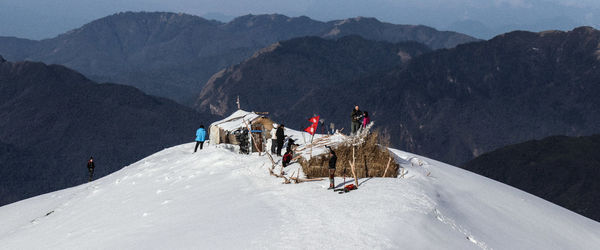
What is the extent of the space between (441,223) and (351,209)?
2.35 meters

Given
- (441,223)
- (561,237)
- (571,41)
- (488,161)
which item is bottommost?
(488,161)

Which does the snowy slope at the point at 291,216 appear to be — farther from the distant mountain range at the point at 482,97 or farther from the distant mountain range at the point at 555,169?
the distant mountain range at the point at 482,97

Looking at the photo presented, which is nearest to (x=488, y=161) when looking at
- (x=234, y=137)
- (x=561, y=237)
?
(x=234, y=137)

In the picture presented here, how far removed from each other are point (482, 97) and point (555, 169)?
285 ft

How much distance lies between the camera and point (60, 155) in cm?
13238

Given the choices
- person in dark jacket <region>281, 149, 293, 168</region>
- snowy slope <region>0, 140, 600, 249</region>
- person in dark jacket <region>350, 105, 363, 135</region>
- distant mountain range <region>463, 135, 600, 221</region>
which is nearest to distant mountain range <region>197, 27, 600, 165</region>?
distant mountain range <region>463, 135, 600, 221</region>

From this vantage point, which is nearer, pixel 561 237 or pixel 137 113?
pixel 561 237

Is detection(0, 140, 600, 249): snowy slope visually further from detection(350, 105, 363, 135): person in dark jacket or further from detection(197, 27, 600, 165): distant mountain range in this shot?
detection(197, 27, 600, 165): distant mountain range

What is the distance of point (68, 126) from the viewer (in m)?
142

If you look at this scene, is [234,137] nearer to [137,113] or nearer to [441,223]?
[441,223]

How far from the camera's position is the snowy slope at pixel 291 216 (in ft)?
43.6

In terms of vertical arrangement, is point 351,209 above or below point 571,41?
below

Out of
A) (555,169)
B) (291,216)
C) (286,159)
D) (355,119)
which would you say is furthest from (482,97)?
(291,216)

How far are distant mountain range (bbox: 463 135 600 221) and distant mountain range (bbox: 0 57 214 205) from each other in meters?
75.5
